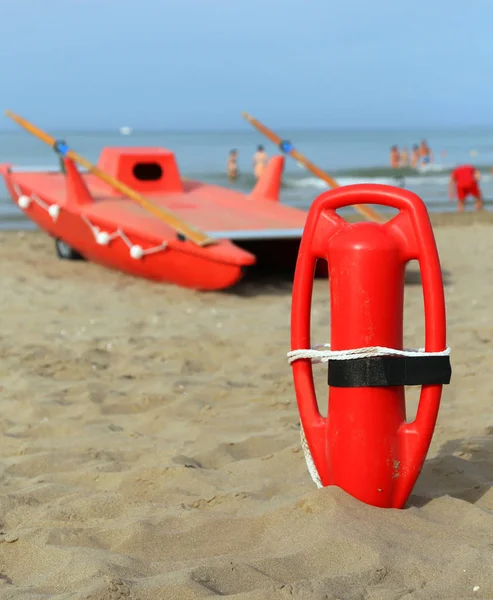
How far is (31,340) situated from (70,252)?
385 cm

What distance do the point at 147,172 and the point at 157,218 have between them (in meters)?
1.60

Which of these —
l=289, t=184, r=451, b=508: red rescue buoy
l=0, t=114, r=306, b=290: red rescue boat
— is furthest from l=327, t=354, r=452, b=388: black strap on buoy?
l=0, t=114, r=306, b=290: red rescue boat

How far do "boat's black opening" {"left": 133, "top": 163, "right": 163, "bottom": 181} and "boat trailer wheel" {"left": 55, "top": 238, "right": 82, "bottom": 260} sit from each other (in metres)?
1.06

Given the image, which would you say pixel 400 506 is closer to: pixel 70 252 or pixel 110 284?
pixel 110 284

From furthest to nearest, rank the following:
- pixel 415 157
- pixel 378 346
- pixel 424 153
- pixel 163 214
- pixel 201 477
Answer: pixel 415 157 < pixel 424 153 < pixel 163 214 < pixel 201 477 < pixel 378 346

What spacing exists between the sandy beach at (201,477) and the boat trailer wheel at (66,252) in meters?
2.87

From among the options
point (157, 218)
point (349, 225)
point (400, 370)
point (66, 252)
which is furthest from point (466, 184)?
point (400, 370)

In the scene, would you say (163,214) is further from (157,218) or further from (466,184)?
(466,184)

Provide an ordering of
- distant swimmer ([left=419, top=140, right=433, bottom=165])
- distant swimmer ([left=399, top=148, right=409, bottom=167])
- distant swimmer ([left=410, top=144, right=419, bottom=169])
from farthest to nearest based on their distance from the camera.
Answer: distant swimmer ([left=399, top=148, right=409, bottom=167]), distant swimmer ([left=410, top=144, right=419, bottom=169]), distant swimmer ([left=419, top=140, right=433, bottom=165])

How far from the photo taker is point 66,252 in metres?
9.23

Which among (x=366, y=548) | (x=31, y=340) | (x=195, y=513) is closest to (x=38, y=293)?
(x=31, y=340)

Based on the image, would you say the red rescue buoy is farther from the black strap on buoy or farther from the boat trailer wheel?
the boat trailer wheel

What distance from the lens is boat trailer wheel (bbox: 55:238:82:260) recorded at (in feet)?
30.1

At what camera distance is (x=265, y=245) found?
28.3ft
